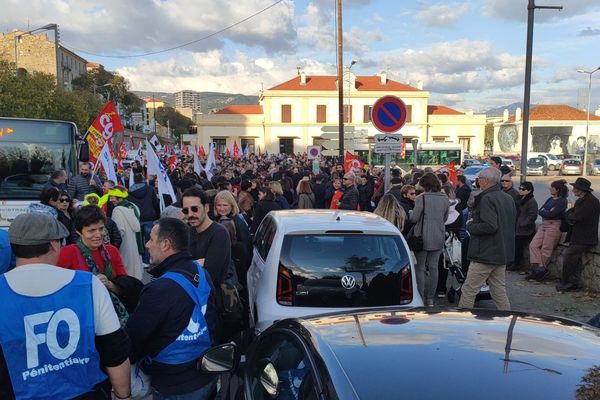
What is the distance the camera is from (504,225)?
570cm

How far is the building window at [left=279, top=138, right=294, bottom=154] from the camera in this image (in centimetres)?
7050

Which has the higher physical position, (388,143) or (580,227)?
(388,143)

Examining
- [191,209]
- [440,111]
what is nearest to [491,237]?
[191,209]

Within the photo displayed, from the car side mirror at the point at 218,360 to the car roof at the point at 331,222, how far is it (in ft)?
6.51

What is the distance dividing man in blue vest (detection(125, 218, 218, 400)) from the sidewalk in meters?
5.22

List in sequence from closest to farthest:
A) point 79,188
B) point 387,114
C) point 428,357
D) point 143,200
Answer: point 428,357 → point 387,114 → point 143,200 → point 79,188

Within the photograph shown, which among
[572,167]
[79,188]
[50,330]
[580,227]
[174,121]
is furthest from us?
[174,121]

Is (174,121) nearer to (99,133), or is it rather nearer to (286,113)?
(286,113)

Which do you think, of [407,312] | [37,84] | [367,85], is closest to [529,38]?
[407,312]

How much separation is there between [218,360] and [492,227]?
393cm

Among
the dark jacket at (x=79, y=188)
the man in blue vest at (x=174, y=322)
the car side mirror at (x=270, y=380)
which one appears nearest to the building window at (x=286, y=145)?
the dark jacket at (x=79, y=188)

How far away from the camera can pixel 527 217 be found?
882cm

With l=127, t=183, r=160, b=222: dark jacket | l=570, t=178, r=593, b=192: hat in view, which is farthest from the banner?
l=570, t=178, r=593, b=192: hat

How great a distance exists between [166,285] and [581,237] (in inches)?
263
